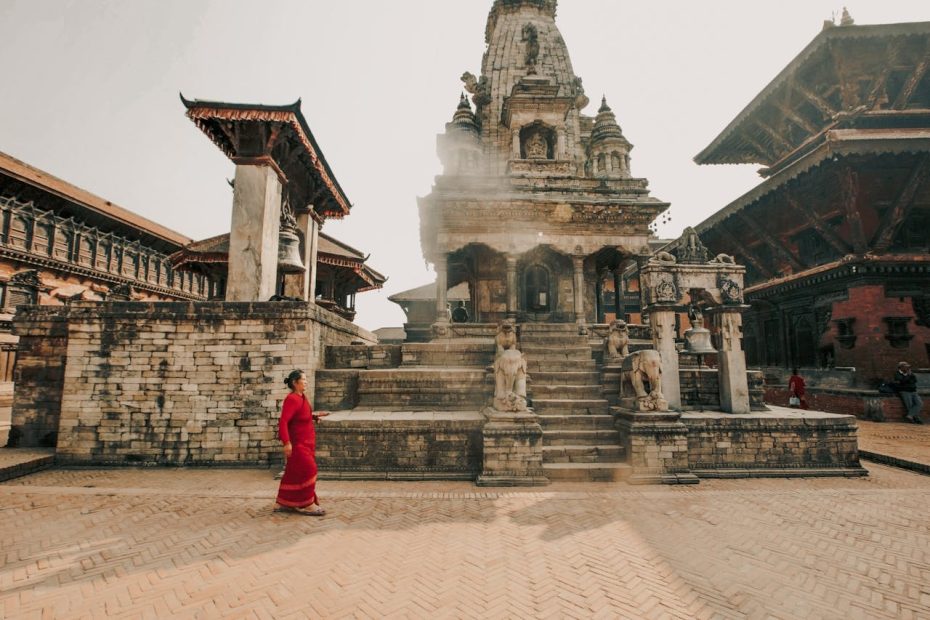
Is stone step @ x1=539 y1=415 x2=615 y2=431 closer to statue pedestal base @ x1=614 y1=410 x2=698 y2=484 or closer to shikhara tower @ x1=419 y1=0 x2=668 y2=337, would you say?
statue pedestal base @ x1=614 y1=410 x2=698 y2=484

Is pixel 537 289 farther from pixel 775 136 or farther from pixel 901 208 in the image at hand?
pixel 775 136

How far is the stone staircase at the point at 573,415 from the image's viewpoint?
6.78 meters

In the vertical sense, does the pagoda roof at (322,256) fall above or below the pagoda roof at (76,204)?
below

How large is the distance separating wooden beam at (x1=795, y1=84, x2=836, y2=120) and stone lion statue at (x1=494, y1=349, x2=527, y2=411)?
18920 millimetres

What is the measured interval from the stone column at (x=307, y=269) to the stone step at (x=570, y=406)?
808 cm

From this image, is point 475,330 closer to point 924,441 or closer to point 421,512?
point 421,512

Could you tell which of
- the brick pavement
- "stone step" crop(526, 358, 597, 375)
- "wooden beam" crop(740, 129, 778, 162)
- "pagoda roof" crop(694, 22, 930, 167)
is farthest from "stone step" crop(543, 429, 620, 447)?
"wooden beam" crop(740, 129, 778, 162)

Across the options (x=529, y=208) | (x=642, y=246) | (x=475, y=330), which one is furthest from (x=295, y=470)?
(x=642, y=246)

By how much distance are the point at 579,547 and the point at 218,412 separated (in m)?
7.02

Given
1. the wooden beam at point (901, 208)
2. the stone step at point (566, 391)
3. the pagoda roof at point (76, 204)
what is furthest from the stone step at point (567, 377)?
the pagoda roof at point (76, 204)

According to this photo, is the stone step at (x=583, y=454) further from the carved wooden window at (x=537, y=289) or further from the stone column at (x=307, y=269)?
the carved wooden window at (x=537, y=289)

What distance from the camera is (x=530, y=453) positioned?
260 inches

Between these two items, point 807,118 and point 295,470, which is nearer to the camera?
point 295,470

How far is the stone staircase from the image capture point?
6777mm
